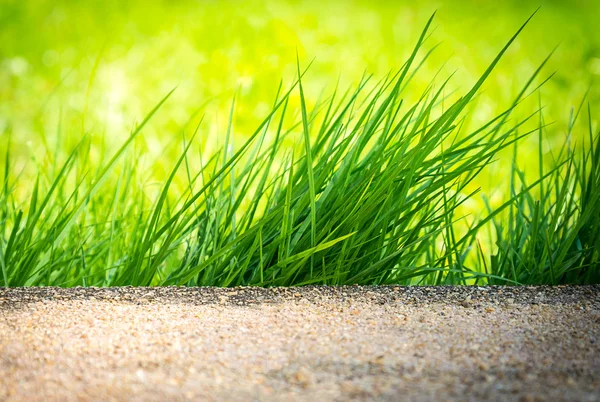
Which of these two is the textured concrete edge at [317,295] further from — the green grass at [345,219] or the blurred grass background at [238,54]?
the blurred grass background at [238,54]

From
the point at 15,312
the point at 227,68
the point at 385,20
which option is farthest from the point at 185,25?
the point at 15,312

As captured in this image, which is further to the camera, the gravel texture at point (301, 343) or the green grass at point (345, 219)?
the green grass at point (345, 219)

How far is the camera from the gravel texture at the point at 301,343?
92cm

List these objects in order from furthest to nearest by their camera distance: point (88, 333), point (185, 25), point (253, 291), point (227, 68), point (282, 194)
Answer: point (185, 25) < point (227, 68) < point (282, 194) < point (253, 291) < point (88, 333)

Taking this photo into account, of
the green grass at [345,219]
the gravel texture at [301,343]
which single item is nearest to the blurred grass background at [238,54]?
the green grass at [345,219]

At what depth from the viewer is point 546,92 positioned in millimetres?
4047

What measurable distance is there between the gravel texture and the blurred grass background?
2.08 metres

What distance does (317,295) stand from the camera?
4.49ft

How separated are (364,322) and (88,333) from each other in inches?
18.2

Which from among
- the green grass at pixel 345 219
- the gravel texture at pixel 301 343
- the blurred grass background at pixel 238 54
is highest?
the blurred grass background at pixel 238 54

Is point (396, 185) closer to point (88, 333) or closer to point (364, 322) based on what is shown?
point (364, 322)

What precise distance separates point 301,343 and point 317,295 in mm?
287

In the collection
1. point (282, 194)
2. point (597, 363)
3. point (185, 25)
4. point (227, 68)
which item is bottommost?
point (597, 363)

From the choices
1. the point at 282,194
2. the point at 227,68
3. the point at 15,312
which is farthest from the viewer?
the point at 227,68
